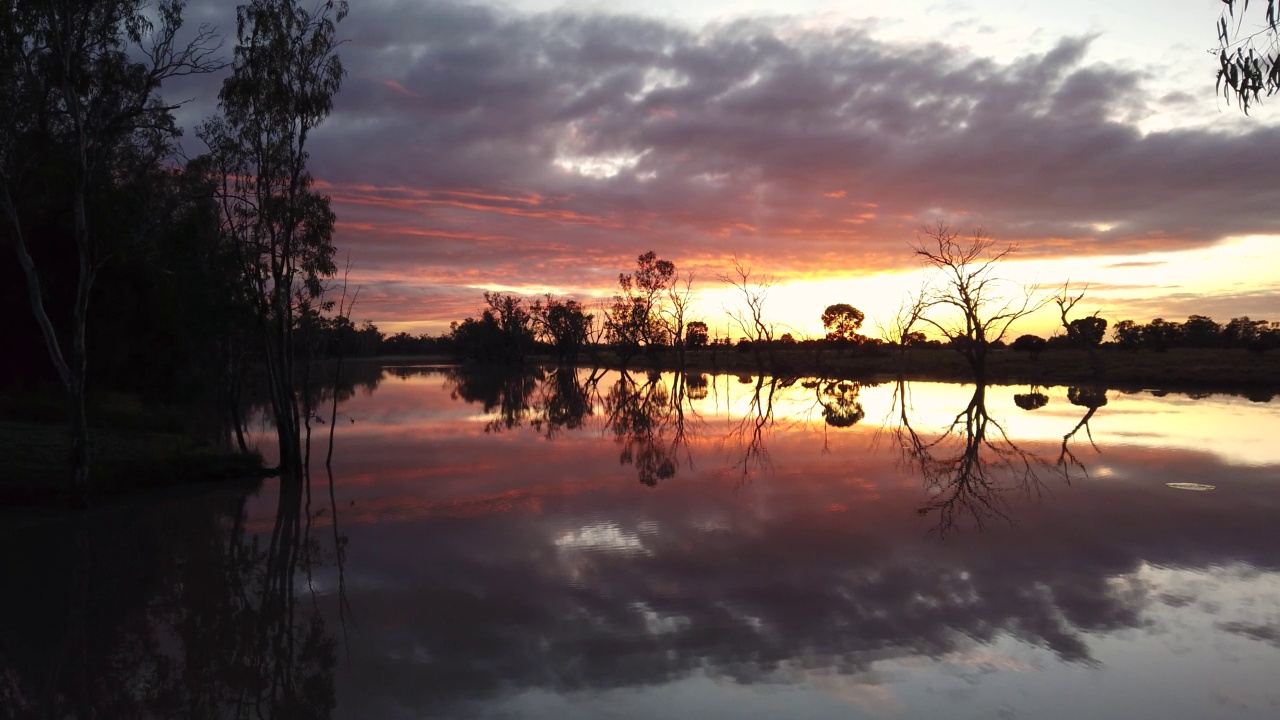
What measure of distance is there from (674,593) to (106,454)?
41.8 ft

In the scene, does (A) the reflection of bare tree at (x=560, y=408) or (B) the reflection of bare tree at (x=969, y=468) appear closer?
(B) the reflection of bare tree at (x=969, y=468)

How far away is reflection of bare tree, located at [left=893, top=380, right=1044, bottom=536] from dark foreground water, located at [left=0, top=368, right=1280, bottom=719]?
120mm

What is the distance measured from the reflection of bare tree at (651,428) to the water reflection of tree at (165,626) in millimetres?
7506

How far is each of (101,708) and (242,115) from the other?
1219 cm

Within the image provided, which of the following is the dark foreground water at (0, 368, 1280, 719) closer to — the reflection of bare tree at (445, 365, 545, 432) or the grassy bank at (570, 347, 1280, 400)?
the reflection of bare tree at (445, 365, 545, 432)

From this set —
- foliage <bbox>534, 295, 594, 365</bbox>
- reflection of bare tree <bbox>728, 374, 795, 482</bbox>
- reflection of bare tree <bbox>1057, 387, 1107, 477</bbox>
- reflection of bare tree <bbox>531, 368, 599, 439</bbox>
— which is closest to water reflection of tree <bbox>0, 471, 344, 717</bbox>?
reflection of bare tree <bbox>728, 374, 795, 482</bbox>

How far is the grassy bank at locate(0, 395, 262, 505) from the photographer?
1275 cm

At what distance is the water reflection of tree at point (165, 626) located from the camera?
5.72m

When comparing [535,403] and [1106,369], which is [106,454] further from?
[1106,369]

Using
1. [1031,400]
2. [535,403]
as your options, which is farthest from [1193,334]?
[535,403]

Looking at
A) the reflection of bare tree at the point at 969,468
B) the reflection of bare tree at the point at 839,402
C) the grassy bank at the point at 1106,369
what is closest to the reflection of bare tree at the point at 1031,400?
the reflection of bare tree at the point at 839,402

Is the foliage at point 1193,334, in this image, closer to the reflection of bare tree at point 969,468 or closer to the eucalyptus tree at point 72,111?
the reflection of bare tree at point 969,468

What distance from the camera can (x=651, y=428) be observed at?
2472cm

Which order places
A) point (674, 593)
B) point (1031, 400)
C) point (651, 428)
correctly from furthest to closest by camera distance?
point (1031, 400) → point (651, 428) → point (674, 593)
